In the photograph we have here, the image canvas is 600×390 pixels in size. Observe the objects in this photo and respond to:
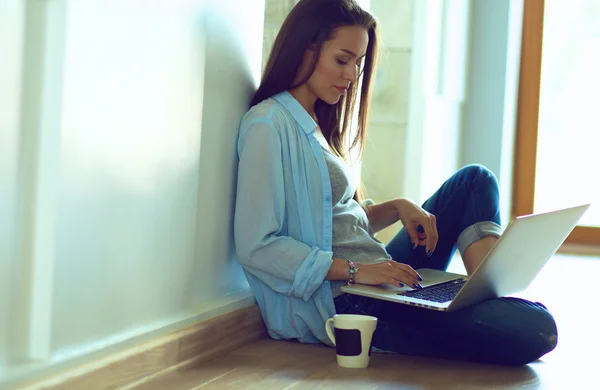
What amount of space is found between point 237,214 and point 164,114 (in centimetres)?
31

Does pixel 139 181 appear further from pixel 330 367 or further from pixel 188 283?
pixel 330 367

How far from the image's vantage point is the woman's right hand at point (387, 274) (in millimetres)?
1617

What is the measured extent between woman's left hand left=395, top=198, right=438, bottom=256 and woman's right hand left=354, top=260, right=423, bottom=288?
22 centimetres

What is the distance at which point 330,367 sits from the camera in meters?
1.57

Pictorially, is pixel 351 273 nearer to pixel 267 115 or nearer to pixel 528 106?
pixel 267 115

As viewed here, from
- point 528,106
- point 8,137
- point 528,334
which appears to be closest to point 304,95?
point 528,334

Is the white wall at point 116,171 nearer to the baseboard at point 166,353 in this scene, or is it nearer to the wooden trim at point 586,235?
the baseboard at point 166,353

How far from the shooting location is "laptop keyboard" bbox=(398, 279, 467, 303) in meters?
1.61

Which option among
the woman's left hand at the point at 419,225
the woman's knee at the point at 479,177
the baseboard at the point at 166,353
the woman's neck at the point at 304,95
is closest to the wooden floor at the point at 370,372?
the baseboard at the point at 166,353

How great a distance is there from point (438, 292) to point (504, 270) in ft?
0.52

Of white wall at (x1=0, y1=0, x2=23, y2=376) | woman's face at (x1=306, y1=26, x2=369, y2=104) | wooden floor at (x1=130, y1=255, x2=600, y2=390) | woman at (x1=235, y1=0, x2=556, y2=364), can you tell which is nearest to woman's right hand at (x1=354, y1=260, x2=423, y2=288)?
woman at (x1=235, y1=0, x2=556, y2=364)

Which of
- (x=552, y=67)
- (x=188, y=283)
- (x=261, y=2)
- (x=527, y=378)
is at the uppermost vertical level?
(x=552, y=67)

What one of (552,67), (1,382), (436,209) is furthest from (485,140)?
(1,382)

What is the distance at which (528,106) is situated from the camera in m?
4.55
